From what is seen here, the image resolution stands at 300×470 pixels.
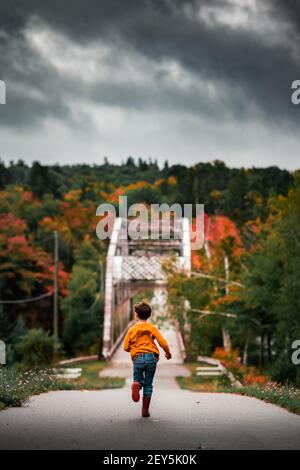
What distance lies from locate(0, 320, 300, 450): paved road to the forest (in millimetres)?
7373

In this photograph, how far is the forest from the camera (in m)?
23.4

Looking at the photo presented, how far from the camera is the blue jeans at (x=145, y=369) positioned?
7199 mm

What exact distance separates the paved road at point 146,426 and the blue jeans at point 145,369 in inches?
12.1

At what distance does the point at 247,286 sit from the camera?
24.0 m

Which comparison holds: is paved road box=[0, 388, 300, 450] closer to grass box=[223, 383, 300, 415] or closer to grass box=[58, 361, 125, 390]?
grass box=[223, 383, 300, 415]

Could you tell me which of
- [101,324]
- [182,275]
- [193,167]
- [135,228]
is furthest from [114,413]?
[193,167]

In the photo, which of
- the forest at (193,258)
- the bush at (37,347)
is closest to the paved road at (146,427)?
the forest at (193,258)

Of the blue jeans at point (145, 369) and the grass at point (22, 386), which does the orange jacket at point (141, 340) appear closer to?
the blue jeans at point (145, 369)

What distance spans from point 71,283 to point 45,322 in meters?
5.26

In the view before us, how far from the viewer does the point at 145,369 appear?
725 centimetres

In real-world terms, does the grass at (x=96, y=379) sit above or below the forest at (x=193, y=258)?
below

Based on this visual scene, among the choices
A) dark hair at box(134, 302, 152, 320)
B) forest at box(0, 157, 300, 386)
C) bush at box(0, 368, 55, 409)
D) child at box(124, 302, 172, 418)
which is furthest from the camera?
forest at box(0, 157, 300, 386)

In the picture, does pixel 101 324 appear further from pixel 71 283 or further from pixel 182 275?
pixel 182 275

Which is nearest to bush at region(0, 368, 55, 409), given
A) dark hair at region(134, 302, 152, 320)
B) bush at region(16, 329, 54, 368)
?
dark hair at region(134, 302, 152, 320)
